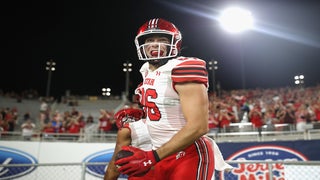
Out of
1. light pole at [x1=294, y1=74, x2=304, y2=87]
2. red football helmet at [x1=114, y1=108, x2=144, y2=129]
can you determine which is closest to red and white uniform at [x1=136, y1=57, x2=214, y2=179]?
red football helmet at [x1=114, y1=108, x2=144, y2=129]

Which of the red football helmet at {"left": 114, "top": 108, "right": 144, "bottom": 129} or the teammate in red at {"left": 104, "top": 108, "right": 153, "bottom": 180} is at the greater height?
the red football helmet at {"left": 114, "top": 108, "right": 144, "bottom": 129}

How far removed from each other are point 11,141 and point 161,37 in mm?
9944

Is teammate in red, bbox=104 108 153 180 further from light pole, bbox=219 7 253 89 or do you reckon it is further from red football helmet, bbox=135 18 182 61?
light pole, bbox=219 7 253 89

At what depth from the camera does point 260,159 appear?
27.0 ft

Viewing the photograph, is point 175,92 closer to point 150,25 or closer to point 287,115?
point 150,25

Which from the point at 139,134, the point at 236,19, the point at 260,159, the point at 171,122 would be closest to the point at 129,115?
the point at 139,134

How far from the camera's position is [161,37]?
7.27ft

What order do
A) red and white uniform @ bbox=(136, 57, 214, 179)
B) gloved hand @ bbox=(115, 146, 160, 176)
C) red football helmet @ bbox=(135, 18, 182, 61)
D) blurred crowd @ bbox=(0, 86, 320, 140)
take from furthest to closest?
blurred crowd @ bbox=(0, 86, 320, 140) → red football helmet @ bbox=(135, 18, 182, 61) → red and white uniform @ bbox=(136, 57, 214, 179) → gloved hand @ bbox=(115, 146, 160, 176)

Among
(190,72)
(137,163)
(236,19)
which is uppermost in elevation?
(236,19)

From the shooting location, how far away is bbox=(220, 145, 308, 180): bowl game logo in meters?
7.14

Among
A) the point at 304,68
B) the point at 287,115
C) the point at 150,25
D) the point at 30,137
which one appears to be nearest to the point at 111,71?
the point at 304,68

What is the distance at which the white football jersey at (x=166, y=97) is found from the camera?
1.92 metres

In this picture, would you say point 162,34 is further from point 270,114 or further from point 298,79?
point 298,79

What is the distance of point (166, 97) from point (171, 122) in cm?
18
